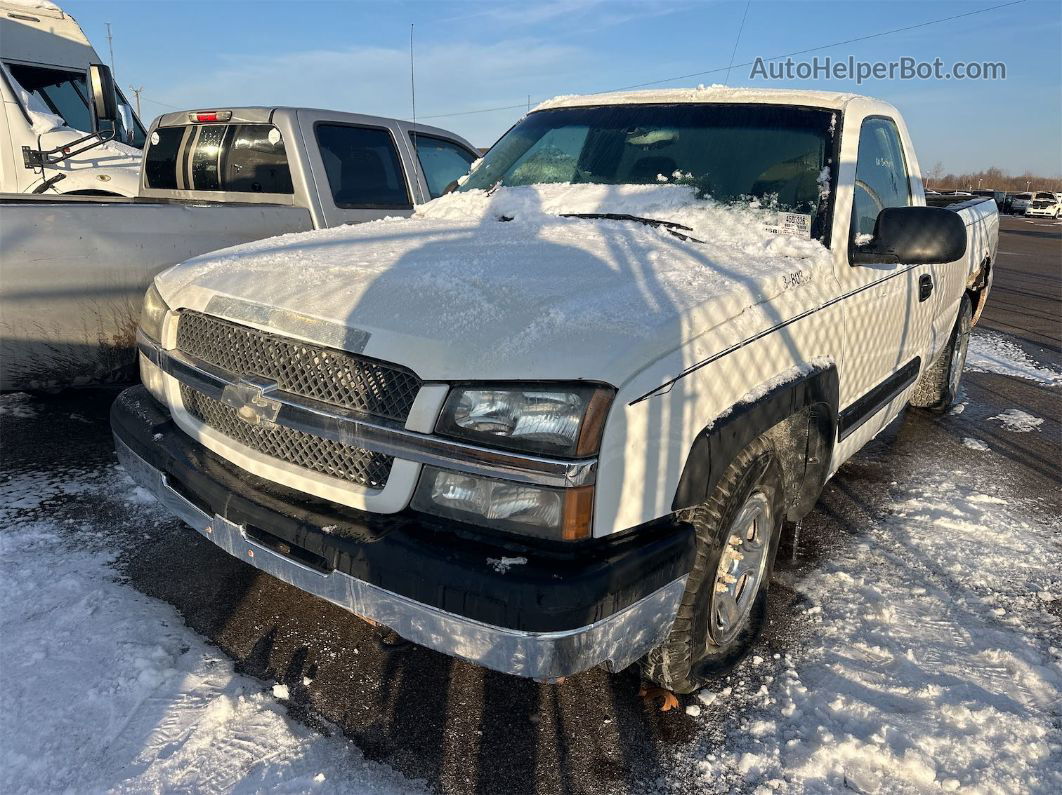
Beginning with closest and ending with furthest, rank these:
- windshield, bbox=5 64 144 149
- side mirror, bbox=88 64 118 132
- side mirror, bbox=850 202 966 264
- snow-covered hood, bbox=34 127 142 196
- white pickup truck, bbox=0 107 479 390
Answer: side mirror, bbox=850 202 966 264, white pickup truck, bbox=0 107 479 390, side mirror, bbox=88 64 118 132, snow-covered hood, bbox=34 127 142 196, windshield, bbox=5 64 144 149

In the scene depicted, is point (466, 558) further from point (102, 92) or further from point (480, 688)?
point (102, 92)

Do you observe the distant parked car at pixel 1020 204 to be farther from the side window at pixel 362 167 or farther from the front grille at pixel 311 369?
the front grille at pixel 311 369

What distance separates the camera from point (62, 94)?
8.84 meters

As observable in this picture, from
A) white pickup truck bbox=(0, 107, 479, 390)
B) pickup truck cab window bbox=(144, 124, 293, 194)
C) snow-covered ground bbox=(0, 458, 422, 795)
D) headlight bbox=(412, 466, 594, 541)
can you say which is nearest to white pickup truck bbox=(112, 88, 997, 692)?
headlight bbox=(412, 466, 594, 541)

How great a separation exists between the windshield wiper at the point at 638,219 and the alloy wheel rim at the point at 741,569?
1.02 meters

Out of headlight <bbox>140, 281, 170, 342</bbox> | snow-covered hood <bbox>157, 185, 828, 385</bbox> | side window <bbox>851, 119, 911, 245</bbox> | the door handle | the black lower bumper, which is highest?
side window <bbox>851, 119, 911, 245</bbox>

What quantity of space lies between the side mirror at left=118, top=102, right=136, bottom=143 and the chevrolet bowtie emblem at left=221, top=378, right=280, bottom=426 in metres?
7.90

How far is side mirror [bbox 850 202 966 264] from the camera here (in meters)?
2.85

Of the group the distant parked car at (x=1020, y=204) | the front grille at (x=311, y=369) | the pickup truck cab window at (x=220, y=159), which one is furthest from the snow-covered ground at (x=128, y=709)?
the distant parked car at (x=1020, y=204)

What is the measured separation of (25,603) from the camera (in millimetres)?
2854

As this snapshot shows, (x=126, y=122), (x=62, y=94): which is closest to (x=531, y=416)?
(x=126, y=122)

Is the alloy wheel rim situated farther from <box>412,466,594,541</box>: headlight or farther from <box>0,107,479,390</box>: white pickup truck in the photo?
<box>0,107,479,390</box>: white pickup truck

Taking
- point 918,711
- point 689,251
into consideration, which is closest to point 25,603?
point 689,251

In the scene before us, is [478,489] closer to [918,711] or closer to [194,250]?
[918,711]
